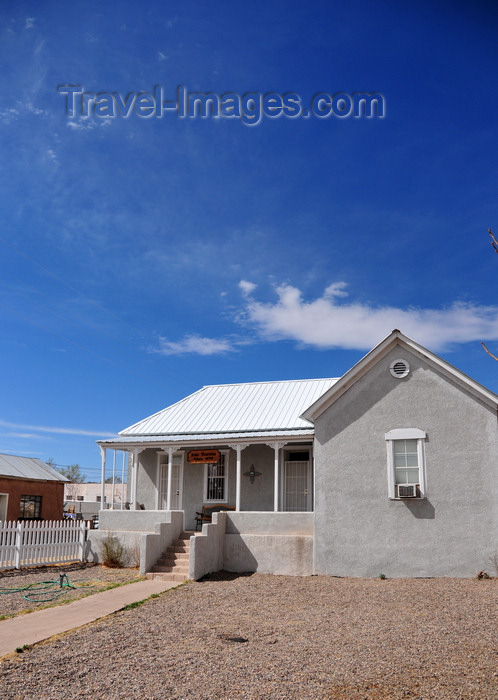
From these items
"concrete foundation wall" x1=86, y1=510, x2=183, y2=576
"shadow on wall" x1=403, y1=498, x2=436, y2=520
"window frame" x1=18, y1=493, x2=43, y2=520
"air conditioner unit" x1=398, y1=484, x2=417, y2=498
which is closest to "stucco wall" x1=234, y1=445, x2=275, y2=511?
"concrete foundation wall" x1=86, y1=510, x2=183, y2=576

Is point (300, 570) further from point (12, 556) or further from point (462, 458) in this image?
point (12, 556)

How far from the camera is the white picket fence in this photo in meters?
16.2

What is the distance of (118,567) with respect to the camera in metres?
17.2

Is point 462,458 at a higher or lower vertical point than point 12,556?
higher

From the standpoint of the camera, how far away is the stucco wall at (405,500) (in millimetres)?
14375

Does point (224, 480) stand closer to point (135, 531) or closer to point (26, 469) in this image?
point (135, 531)

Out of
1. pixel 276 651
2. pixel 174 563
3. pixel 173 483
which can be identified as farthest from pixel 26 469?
pixel 276 651

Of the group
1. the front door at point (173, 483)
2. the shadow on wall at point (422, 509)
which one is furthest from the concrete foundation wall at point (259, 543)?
the front door at point (173, 483)

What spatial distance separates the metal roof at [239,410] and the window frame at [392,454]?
11.9 ft

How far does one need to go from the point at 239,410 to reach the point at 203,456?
219 cm

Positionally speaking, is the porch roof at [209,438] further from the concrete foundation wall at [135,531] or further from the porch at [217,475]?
the concrete foundation wall at [135,531]

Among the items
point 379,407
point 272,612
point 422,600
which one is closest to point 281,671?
point 272,612

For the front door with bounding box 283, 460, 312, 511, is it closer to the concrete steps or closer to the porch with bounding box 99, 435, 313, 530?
the porch with bounding box 99, 435, 313, 530

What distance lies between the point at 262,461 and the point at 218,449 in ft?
5.46
